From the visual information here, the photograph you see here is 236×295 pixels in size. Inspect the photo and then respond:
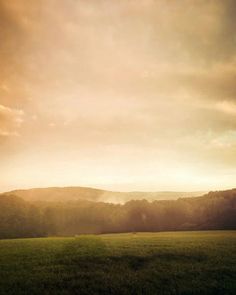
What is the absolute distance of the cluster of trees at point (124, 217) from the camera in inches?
3091

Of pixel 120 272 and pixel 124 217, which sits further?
pixel 124 217

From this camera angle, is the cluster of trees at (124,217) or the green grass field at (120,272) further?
the cluster of trees at (124,217)

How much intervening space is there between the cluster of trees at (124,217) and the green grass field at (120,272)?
201ft

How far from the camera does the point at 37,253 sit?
22016mm

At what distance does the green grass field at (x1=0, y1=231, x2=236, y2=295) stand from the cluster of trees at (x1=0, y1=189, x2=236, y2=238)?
6132 centimetres

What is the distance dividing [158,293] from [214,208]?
76.2 meters

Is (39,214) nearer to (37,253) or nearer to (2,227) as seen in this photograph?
(2,227)

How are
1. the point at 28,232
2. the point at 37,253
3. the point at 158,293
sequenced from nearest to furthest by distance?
the point at 158,293 < the point at 37,253 < the point at 28,232

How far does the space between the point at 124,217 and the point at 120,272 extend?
73090mm

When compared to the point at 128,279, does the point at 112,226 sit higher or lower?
lower

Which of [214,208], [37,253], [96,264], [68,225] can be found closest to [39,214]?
[68,225]

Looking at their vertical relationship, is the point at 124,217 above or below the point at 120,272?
below

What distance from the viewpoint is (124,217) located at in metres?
86.7

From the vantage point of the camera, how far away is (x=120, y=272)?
15.5 metres
